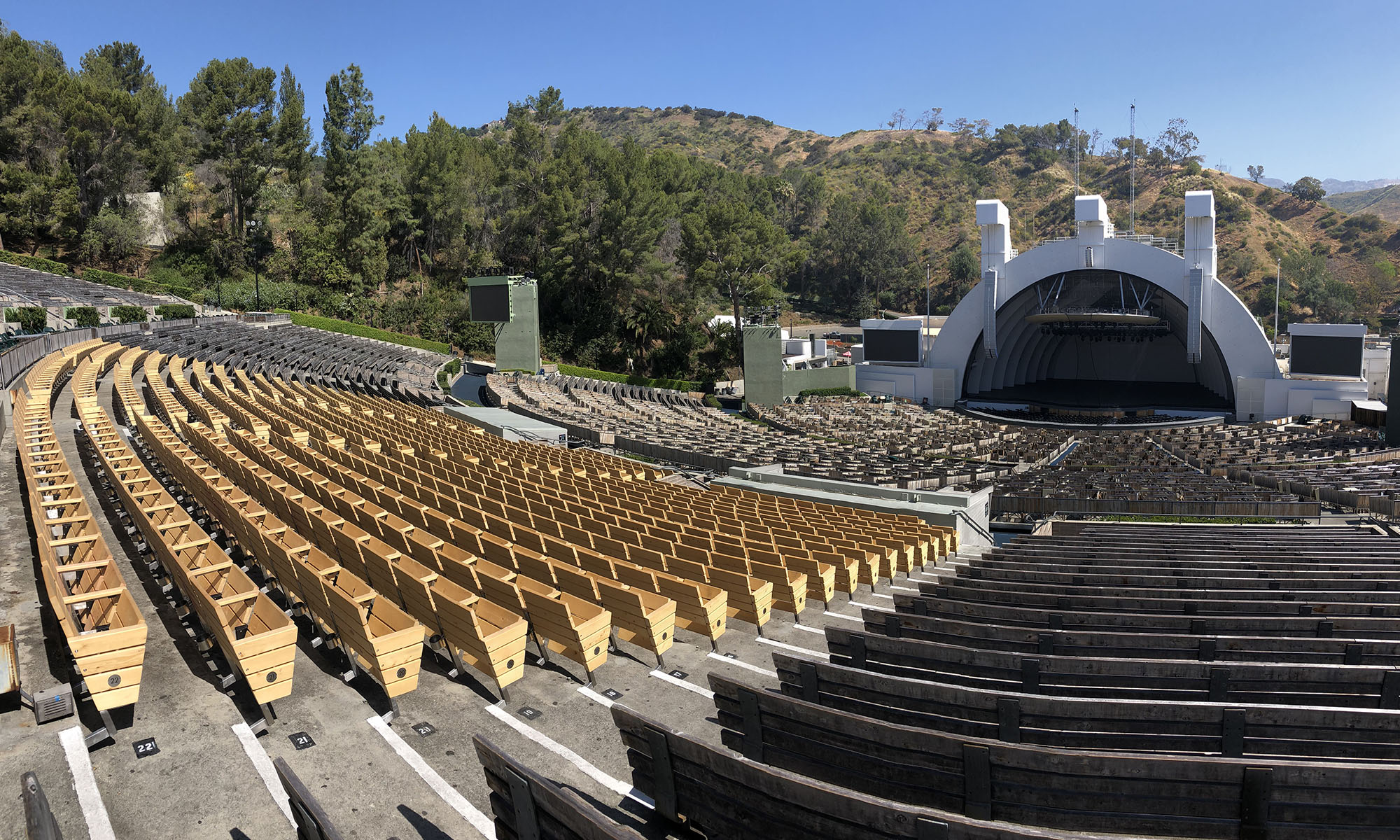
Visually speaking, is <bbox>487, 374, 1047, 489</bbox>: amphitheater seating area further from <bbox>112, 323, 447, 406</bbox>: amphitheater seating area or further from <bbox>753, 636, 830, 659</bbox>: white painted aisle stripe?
<bbox>753, 636, 830, 659</bbox>: white painted aisle stripe

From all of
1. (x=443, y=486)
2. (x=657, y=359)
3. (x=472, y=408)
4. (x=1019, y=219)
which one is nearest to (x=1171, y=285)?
(x=657, y=359)

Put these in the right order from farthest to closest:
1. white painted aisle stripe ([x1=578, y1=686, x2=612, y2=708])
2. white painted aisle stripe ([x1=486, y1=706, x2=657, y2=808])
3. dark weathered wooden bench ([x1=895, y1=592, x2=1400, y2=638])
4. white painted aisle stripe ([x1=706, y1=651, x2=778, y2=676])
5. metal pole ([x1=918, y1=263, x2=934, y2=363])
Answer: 1. metal pole ([x1=918, y1=263, x2=934, y2=363])
2. white painted aisle stripe ([x1=706, y1=651, x2=778, y2=676])
3. dark weathered wooden bench ([x1=895, y1=592, x2=1400, y2=638])
4. white painted aisle stripe ([x1=578, y1=686, x2=612, y2=708])
5. white painted aisle stripe ([x1=486, y1=706, x2=657, y2=808])

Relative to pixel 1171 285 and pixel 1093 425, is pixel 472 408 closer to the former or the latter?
pixel 1093 425

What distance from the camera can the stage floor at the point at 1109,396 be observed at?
49812 millimetres

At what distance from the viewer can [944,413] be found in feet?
158

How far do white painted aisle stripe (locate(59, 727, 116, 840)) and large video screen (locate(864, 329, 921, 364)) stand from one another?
173ft

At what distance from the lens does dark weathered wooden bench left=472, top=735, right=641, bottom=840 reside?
9.06 ft

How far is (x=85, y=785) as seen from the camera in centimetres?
437

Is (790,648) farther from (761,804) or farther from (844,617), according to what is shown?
(761,804)

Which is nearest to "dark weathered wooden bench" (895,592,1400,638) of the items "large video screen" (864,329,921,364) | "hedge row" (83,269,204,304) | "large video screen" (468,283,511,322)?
"large video screen" (468,283,511,322)

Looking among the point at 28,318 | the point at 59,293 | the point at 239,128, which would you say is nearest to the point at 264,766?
the point at 28,318

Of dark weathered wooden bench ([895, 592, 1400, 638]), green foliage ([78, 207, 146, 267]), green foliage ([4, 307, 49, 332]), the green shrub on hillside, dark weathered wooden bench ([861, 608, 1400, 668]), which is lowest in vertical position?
dark weathered wooden bench ([895, 592, 1400, 638])

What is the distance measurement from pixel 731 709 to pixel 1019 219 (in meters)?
141

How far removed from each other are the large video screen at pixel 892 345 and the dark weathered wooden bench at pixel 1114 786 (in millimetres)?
52183
